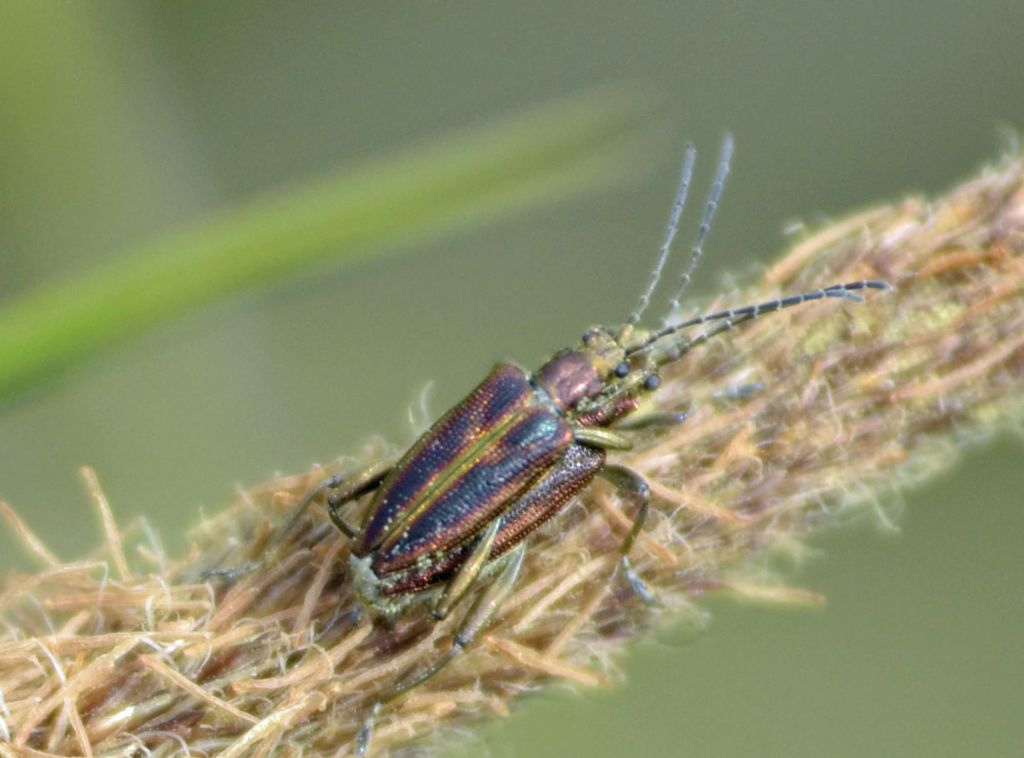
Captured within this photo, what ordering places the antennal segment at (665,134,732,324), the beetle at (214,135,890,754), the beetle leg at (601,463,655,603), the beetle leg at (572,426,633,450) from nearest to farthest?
the beetle leg at (601,463,655,603)
the beetle at (214,135,890,754)
the beetle leg at (572,426,633,450)
the antennal segment at (665,134,732,324)

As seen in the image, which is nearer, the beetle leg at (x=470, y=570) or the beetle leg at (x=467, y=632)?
the beetle leg at (x=467, y=632)

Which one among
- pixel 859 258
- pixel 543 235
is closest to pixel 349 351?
pixel 543 235

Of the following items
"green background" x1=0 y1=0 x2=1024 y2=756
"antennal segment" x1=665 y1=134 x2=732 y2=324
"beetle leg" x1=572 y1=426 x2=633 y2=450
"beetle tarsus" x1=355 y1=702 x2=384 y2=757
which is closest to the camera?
"beetle tarsus" x1=355 y1=702 x2=384 y2=757

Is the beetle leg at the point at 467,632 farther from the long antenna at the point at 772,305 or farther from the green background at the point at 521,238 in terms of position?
the green background at the point at 521,238

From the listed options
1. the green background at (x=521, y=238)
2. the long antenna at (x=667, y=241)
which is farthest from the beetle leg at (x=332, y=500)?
the green background at (x=521, y=238)

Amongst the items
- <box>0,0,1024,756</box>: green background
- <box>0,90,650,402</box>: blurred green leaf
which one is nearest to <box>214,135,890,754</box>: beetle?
<box>0,90,650,402</box>: blurred green leaf

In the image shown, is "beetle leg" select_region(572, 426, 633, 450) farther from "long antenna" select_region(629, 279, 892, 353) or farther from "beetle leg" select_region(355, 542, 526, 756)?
"beetle leg" select_region(355, 542, 526, 756)

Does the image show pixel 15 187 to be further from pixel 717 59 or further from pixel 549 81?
pixel 717 59
